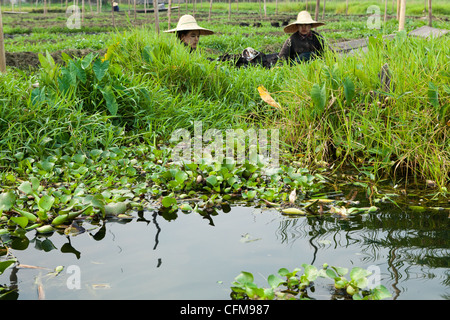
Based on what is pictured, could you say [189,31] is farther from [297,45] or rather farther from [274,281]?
[274,281]

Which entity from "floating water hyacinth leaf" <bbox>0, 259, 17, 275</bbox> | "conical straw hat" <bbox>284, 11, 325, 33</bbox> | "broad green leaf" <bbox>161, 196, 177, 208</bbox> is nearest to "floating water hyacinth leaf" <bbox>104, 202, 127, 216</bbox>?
"broad green leaf" <bbox>161, 196, 177, 208</bbox>

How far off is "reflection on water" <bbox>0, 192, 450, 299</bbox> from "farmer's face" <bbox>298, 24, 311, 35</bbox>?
4.00m

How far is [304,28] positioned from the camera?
20.9 ft

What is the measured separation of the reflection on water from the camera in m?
1.96

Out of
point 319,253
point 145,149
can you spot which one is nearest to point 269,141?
point 145,149

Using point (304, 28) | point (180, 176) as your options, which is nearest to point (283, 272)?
point (180, 176)

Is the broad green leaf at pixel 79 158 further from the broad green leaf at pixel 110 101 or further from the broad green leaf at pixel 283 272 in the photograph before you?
the broad green leaf at pixel 283 272

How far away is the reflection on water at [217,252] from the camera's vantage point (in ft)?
6.44

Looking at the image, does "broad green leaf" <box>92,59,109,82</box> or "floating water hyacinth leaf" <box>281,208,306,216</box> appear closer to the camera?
"floating water hyacinth leaf" <box>281,208,306,216</box>

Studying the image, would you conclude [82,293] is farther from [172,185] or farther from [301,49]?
[301,49]

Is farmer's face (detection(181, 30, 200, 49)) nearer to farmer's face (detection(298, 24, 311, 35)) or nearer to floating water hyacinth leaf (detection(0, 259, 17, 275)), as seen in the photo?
farmer's face (detection(298, 24, 311, 35))

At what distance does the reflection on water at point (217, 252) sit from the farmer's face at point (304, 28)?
4.00 metres

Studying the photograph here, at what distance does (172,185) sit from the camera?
303cm

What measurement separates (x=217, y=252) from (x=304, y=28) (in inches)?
186
